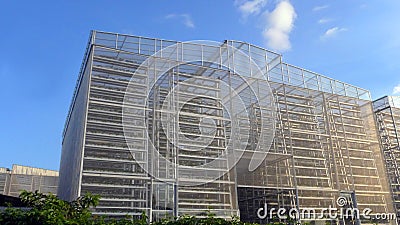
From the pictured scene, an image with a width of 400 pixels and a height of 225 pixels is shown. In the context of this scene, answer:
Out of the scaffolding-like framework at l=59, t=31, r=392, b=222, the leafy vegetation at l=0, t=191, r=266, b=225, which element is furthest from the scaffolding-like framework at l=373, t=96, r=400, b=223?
the leafy vegetation at l=0, t=191, r=266, b=225

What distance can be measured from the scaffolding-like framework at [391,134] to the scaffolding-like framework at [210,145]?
161cm

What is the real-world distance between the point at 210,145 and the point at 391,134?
21.2m

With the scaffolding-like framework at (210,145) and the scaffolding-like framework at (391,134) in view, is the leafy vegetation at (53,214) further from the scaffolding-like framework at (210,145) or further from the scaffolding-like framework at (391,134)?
the scaffolding-like framework at (391,134)

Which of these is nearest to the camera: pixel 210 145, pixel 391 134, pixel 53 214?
pixel 53 214

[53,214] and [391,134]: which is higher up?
[391,134]

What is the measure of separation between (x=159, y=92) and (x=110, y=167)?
234 inches

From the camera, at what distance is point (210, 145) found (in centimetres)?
2286

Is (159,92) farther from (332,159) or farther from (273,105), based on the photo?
(332,159)

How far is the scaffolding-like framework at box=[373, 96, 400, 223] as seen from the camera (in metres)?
31.9

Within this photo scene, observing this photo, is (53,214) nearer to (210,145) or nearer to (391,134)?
(210,145)

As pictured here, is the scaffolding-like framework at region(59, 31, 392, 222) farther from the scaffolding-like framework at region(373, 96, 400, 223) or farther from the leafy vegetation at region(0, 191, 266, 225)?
the leafy vegetation at region(0, 191, 266, 225)

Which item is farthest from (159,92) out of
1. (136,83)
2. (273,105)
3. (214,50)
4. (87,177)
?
(273,105)

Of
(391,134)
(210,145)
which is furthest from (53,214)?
(391,134)

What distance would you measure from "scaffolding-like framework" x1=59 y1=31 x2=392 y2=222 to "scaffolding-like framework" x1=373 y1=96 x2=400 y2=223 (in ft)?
5.28
